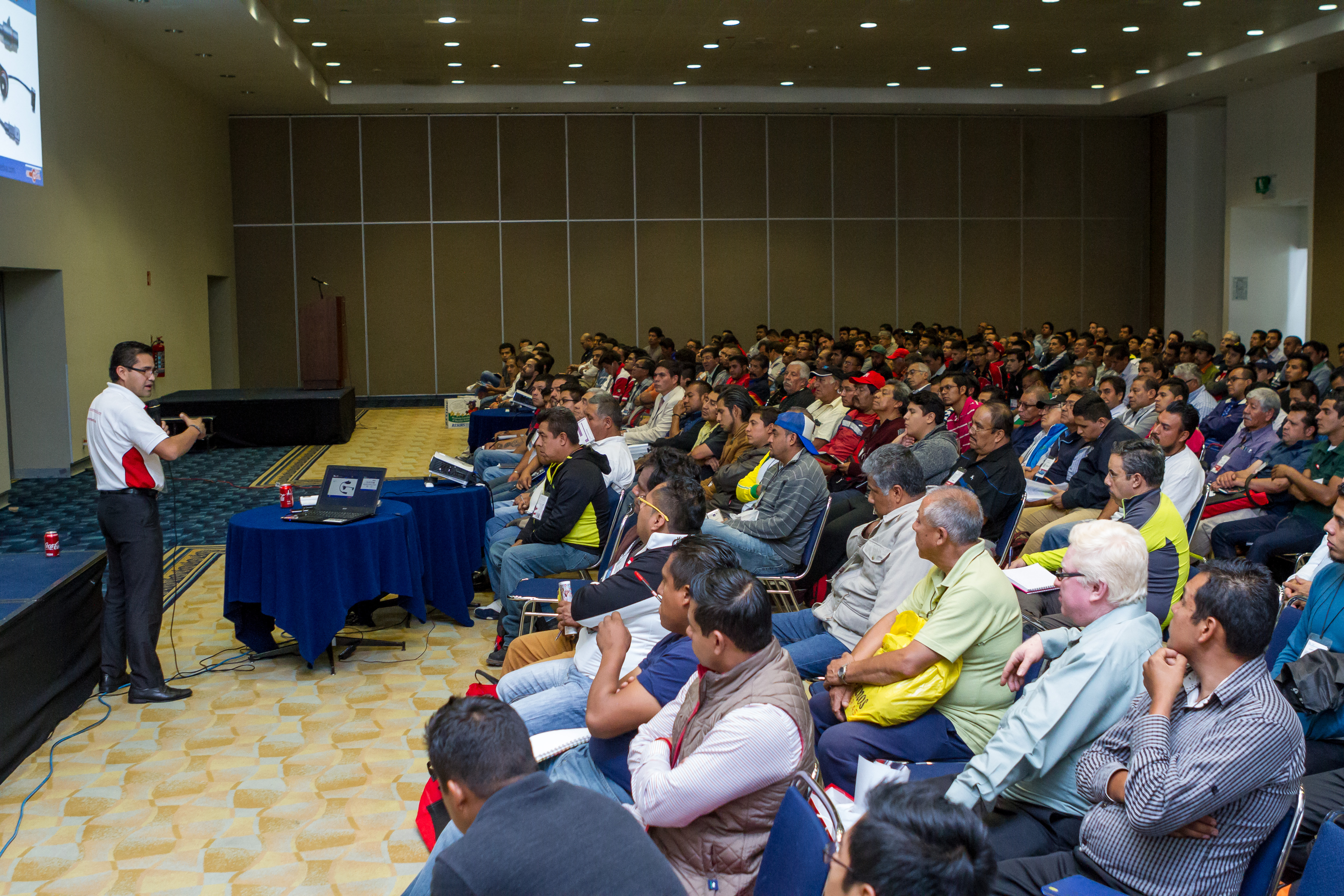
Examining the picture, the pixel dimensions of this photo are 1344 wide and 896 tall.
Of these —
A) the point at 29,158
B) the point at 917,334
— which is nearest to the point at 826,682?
the point at 29,158

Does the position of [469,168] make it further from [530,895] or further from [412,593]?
[530,895]

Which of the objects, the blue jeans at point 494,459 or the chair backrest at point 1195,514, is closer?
the chair backrest at point 1195,514

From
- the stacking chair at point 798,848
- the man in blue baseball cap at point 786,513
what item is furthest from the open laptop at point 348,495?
the stacking chair at point 798,848

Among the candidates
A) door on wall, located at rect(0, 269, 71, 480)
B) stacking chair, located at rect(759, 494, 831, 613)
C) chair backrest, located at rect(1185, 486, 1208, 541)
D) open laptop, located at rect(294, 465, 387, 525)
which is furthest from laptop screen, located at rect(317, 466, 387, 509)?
door on wall, located at rect(0, 269, 71, 480)

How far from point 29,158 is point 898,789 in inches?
359

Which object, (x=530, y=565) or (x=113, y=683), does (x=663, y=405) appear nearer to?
(x=530, y=565)

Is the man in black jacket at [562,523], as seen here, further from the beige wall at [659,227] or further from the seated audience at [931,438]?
the beige wall at [659,227]

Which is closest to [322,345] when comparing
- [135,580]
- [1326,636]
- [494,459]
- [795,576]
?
[494,459]

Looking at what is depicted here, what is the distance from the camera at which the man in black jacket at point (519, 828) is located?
64.2 inches

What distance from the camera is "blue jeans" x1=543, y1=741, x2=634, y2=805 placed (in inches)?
111

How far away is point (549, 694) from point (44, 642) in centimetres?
220

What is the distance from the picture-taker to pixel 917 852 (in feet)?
4.63

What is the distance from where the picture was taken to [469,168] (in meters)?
18.4

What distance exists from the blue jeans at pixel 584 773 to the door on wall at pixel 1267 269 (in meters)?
18.0
